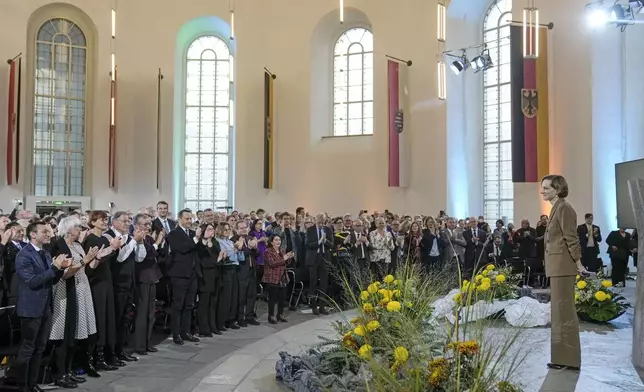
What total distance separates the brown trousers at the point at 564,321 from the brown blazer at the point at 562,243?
0.27 feet

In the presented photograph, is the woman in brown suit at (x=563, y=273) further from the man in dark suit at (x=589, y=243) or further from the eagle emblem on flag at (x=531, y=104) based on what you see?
the eagle emblem on flag at (x=531, y=104)

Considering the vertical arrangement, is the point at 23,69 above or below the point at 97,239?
above

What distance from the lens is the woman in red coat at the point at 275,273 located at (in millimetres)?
9047

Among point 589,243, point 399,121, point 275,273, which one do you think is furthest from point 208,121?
point 589,243

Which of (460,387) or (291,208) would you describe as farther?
(291,208)

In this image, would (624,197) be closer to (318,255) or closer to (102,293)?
(318,255)

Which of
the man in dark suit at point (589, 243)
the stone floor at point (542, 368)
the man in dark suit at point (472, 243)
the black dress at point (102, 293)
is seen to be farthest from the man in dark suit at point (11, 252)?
the man in dark suit at point (589, 243)

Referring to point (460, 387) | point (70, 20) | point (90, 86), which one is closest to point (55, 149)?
point (90, 86)

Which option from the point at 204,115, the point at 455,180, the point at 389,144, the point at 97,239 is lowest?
the point at 97,239

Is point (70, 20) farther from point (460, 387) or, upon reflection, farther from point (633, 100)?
point (460, 387)

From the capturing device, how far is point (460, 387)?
2520 millimetres

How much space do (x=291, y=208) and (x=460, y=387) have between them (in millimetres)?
16542

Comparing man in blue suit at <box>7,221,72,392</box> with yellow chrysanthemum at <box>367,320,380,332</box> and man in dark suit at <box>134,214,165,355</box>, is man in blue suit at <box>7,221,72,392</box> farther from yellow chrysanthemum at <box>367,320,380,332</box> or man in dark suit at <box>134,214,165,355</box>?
yellow chrysanthemum at <box>367,320,380,332</box>

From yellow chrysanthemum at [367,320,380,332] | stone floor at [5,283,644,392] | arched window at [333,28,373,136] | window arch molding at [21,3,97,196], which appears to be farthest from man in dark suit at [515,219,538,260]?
window arch molding at [21,3,97,196]
